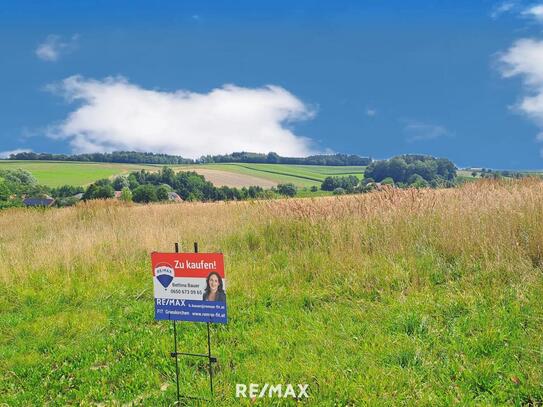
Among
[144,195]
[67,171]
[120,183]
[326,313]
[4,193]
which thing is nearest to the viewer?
[326,313]

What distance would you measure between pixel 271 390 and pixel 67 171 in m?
90.6

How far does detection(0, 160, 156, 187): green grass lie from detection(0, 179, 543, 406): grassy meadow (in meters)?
67.0

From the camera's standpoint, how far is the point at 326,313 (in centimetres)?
470

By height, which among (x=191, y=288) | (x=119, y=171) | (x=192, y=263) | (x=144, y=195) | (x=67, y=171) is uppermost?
(x=67, y=171)

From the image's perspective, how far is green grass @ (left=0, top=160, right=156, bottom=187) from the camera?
7144 cm

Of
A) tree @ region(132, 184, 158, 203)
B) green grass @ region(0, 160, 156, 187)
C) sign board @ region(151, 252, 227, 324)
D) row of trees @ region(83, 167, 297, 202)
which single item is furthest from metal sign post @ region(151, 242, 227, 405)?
green grass @ region(0, 160, 156, 187)

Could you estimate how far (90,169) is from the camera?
82.4m

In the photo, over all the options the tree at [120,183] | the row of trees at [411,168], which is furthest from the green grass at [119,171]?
the row of trees at [411,168]

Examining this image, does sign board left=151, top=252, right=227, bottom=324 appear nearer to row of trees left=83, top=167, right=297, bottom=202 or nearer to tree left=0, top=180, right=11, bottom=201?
row of trees left=83, top=167, right=297, bottom=202

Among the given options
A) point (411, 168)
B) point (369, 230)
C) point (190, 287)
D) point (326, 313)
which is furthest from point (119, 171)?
point (190, 287)

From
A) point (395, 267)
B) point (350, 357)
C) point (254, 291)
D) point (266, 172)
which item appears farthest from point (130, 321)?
point (266, 172)

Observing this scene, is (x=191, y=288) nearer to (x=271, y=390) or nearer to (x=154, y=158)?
(x=271, y=390)

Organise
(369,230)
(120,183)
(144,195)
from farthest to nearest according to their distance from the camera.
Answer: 1. (120,183)
2. (144,195)
3. (369,230)

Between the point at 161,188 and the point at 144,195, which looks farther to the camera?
the point at 161,188
